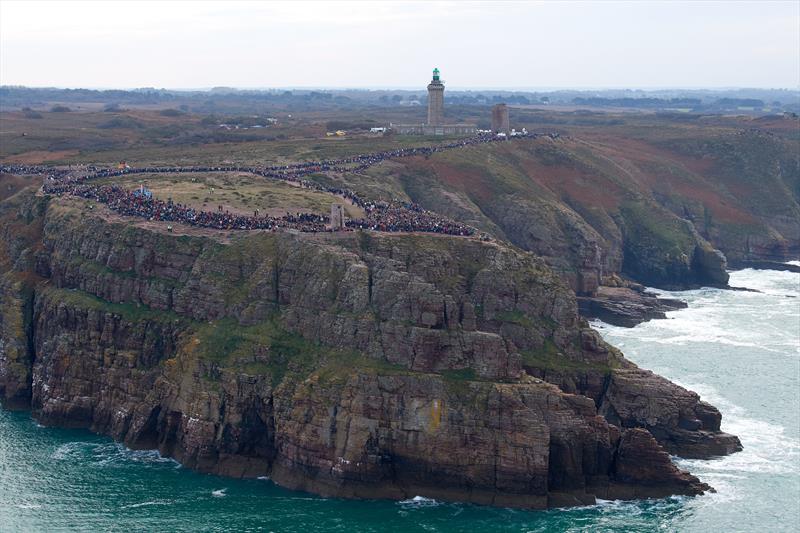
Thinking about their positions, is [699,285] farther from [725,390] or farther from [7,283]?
[7,283]

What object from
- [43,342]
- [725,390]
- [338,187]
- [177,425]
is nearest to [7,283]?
[43,342]

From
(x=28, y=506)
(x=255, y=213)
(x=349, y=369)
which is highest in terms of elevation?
(x=255, y=213)

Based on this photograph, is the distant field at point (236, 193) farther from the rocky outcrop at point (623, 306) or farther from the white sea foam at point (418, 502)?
the white sea foam at point (418, 502)

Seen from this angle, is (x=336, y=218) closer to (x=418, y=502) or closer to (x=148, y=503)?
(x=418, y=502)

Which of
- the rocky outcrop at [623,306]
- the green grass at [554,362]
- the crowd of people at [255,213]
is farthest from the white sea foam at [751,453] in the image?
the rocky outcrop at [623,306]

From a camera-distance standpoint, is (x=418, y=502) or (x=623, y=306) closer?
(x=418, y=502)

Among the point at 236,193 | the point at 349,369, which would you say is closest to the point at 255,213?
the point at 236,193
